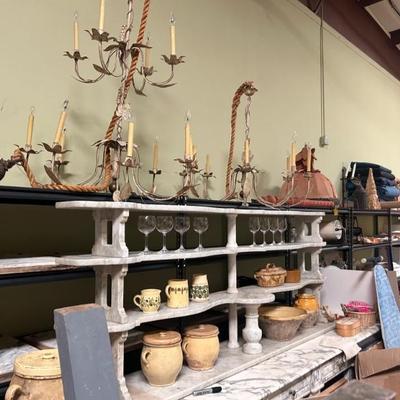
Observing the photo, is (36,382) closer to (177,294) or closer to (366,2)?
(177,294)

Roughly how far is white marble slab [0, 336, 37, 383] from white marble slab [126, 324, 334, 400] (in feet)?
1.21

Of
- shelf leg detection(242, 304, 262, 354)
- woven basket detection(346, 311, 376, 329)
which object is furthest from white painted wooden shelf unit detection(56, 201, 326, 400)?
woven basket detection(346, 311, 376, 329)

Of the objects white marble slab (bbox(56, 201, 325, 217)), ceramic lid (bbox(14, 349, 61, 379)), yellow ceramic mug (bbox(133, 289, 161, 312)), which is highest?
white marble slab (bbox(56, 201, 325, 217))

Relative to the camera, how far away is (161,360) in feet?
4.30

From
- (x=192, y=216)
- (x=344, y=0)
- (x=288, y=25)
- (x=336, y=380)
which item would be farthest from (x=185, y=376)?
(x=344, y=0)

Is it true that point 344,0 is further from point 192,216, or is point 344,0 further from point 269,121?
point 192,216

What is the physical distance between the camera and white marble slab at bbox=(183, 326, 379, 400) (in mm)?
1339

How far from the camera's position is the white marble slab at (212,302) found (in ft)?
4.14

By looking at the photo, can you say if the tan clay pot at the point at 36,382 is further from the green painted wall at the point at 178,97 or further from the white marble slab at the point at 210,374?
the green painted wall at the point at 178,97

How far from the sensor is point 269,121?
2.77 metres

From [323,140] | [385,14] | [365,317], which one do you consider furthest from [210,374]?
[385,14]

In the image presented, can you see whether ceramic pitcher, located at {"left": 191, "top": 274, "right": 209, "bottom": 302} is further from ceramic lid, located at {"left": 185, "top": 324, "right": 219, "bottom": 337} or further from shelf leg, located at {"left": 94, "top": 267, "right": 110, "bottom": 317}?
shelf leg, located at {"left": 94, "top": 267, "right": 110, "bottom": 317}

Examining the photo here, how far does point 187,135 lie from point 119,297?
2.41 ft

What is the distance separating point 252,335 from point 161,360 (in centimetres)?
49
